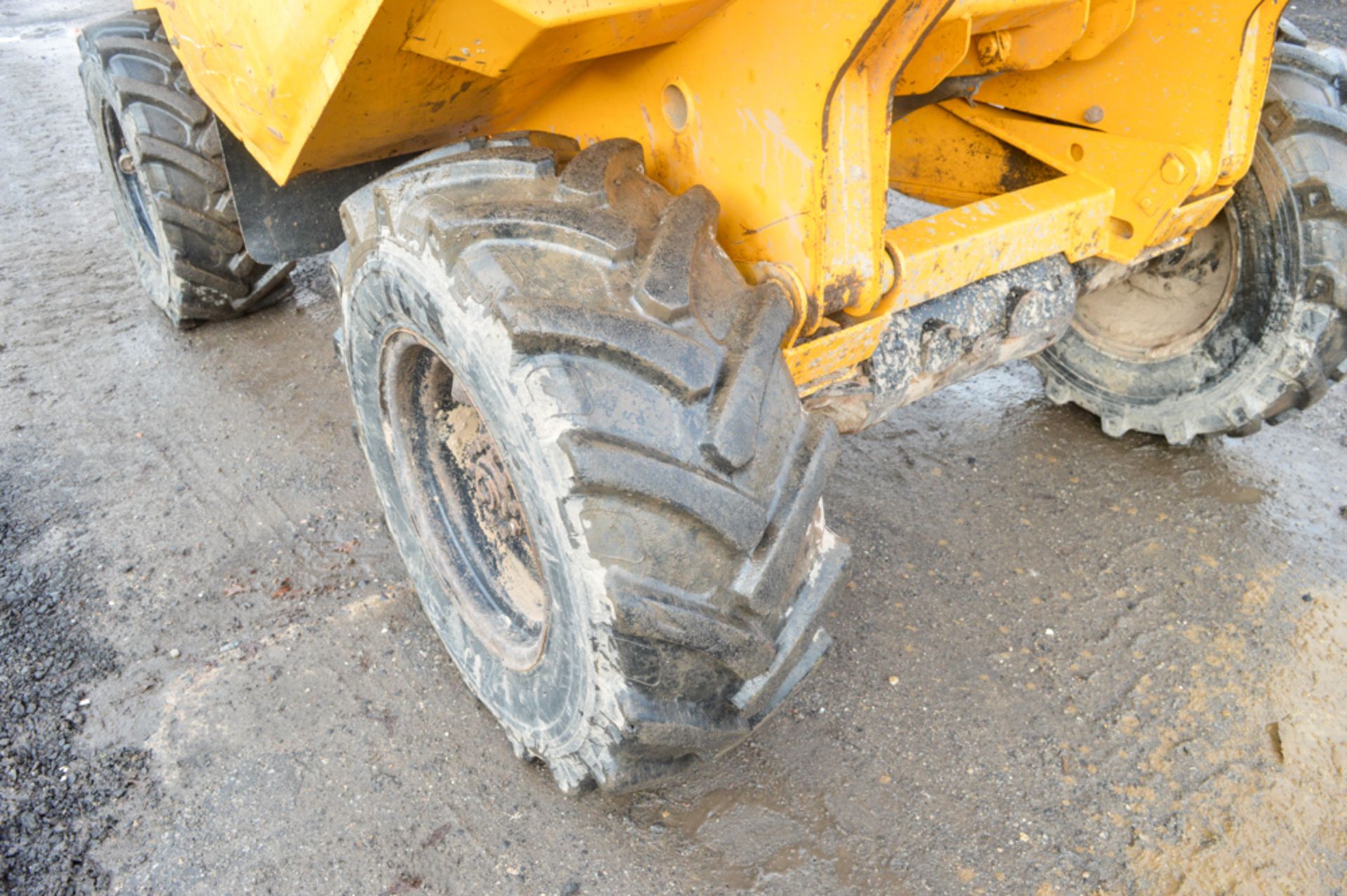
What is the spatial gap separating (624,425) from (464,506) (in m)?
1.02

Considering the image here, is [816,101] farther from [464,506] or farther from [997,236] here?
[464,506]

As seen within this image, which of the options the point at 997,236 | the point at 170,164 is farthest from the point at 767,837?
the point at 170,164

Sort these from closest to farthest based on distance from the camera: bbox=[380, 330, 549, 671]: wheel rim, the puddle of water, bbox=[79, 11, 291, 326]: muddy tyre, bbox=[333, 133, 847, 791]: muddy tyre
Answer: bbox=[333, 133, 847, 791]: muddy tyre
the puddle of water
bbox=[380, 330, 549, 671]: wheel rim
bbox=[79, 11, 291, 326]: muddy tyre

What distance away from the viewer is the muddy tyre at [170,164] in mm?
3100

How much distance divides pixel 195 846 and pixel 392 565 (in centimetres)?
91

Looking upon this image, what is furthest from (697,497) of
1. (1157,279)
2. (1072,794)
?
(1157,279)

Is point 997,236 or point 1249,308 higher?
point 997,236

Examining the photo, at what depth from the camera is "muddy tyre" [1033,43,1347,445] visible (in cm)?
254

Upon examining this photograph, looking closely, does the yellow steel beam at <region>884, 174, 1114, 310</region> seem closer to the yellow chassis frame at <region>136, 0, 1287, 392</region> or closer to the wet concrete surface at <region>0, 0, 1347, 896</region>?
the yellow chassis frame at <region>136, 0, 1287, 392</region>

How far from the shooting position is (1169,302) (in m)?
2.95

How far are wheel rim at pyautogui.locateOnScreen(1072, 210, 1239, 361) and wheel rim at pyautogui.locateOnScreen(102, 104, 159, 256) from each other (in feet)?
11.1

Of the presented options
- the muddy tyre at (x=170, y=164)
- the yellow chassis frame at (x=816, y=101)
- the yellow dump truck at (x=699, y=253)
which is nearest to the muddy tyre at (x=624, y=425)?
the yellow dump truck at (x=699, y=253)

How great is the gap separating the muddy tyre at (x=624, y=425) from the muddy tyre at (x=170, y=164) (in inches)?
66.4

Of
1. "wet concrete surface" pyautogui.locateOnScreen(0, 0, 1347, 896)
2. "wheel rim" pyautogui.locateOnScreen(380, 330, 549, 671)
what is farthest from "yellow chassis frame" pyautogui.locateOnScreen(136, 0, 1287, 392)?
"wet concrete surface" pyautogui.locateOnScreen(0, 0, 1347, 896)
